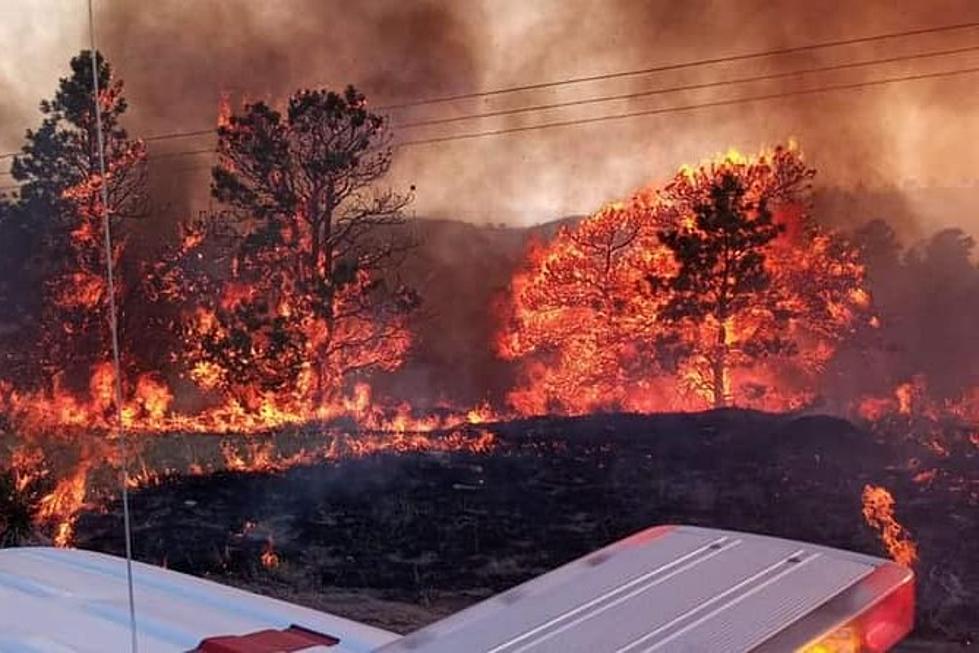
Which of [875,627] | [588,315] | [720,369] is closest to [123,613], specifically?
[875,627]

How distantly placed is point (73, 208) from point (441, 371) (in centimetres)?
371

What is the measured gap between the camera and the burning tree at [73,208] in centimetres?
785

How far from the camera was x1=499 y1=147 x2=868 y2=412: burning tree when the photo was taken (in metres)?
6.23

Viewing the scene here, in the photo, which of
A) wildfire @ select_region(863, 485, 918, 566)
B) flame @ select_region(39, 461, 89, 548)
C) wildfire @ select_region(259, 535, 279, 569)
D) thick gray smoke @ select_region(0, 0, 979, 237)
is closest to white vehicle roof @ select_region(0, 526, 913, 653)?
wildfire @ select_region(863, 485, 918, 566)

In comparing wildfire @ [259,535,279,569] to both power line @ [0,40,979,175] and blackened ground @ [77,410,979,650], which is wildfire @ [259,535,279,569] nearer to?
blackened ground @ [77,410,979,650]

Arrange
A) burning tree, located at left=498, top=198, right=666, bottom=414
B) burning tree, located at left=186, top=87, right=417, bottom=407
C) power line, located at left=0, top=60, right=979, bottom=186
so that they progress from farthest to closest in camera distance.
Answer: burning tree, located at left=186, top=87, right=417, bottom=407 → burning tree, located at left=498, top=198, right=666, bottom=414 → power line, located at left=0, top=60, right=979, bottom=186

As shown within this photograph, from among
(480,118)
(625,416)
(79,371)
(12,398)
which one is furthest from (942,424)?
(12,398)

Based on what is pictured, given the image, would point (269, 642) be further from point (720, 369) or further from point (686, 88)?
point (686, 88)

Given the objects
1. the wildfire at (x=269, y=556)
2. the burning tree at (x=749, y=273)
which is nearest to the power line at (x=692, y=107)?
the burning tree at (x=749, y=273)

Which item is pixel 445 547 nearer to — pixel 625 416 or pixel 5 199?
pixel 625 416

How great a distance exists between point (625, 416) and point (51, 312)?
5.19m

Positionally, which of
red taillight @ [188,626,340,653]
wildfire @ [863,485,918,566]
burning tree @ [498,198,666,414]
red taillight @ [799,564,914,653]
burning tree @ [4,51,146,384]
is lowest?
wildfire @ [863,485,918,566]

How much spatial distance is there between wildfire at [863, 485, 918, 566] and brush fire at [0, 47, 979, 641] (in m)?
→ 0.01

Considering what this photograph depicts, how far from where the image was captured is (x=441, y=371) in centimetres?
725
